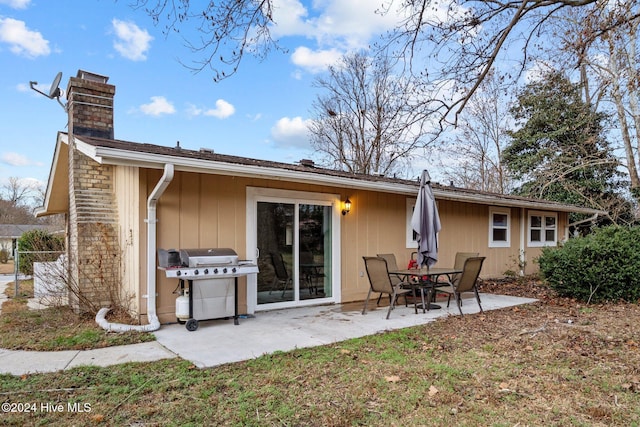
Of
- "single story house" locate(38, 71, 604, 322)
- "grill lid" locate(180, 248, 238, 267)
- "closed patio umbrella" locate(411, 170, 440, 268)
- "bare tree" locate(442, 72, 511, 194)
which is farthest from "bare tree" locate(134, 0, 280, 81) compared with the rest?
"bare tree" locate(442, 72, 511, 194)

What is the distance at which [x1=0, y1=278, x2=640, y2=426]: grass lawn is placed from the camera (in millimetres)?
2840

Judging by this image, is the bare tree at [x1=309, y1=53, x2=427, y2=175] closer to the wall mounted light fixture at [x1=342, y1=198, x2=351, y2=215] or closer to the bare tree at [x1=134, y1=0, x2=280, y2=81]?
the wall mounted light fixture at [x1=342, y1=198, x2=351, y2=215]

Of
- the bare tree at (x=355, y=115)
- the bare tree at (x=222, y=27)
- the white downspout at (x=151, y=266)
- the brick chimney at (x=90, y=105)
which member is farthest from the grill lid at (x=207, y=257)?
the bare tree at (x=355, y=115)

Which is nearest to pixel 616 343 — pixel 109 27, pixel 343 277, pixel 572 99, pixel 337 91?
pixel 343 277

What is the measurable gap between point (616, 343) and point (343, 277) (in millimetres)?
4220

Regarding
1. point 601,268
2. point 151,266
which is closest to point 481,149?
point 601,268

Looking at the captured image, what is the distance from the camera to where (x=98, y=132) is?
6609 millimetres

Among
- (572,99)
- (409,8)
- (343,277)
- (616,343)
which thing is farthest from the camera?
(572,99)

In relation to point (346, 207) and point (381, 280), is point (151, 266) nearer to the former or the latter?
point (381, 280)

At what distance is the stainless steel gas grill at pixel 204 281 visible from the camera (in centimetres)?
523

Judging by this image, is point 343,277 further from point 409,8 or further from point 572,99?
point 572,99

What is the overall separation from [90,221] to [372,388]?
15.6 ft

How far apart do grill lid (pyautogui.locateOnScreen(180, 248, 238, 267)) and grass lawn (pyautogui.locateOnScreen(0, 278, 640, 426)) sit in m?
1.45

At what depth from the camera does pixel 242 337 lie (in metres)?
4.96
